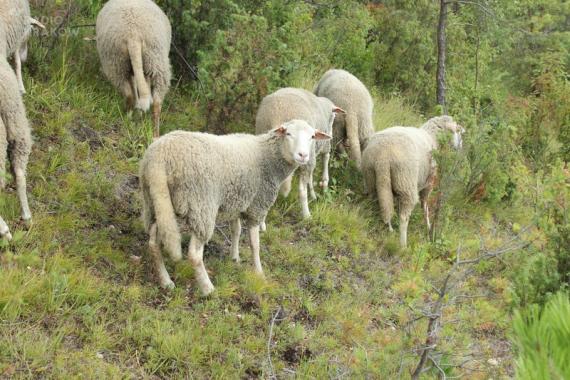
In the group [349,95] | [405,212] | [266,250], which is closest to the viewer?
[266,250]

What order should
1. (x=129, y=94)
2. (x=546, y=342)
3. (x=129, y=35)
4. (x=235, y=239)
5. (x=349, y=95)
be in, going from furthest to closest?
(x=349, y=95), (x=129, y=94), (x=129, y=35), (x=235, y=239), (x=546, y=342)

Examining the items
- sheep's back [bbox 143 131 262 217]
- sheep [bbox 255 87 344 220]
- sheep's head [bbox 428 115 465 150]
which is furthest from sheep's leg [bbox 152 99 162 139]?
sheep's head [bbox 428 115 465 150]

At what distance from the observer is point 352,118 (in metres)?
8.35

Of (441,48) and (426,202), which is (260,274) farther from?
(441,48)

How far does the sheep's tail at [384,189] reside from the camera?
7.40 m

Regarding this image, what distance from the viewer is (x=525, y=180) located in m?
6.76

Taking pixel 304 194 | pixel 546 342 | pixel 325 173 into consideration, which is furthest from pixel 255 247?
pixel 546 342

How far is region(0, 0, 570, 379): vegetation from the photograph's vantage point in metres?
4.36

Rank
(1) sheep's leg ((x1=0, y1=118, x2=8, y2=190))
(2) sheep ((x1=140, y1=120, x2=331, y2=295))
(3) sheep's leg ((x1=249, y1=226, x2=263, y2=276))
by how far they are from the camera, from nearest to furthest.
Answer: (1) sheep's leg ((x1=0, y1=118, x2=8, y2=190))
(2) sheep ((x1=140, y1=120, x2=331, y2=295))
(3) sheep's leg ((x1=249, y1=226, x2=263, y2=276))

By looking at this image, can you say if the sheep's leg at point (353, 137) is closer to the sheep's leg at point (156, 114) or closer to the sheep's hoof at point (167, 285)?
the sheep's leg at point (156, 114)

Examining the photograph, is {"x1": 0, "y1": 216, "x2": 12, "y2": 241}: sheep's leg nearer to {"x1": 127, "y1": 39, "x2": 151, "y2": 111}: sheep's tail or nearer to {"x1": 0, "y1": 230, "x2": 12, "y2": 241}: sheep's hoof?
{"x1": 0, "y1": 230, "x2": 12, "y2": 241}: sheep's hoof

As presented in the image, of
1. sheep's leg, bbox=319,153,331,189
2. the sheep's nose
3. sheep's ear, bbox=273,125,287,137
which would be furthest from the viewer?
sheep's leg, bbox=319,153,331,189

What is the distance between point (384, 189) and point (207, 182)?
9.72 ft

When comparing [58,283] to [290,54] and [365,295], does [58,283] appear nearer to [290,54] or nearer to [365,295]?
[365,295]
